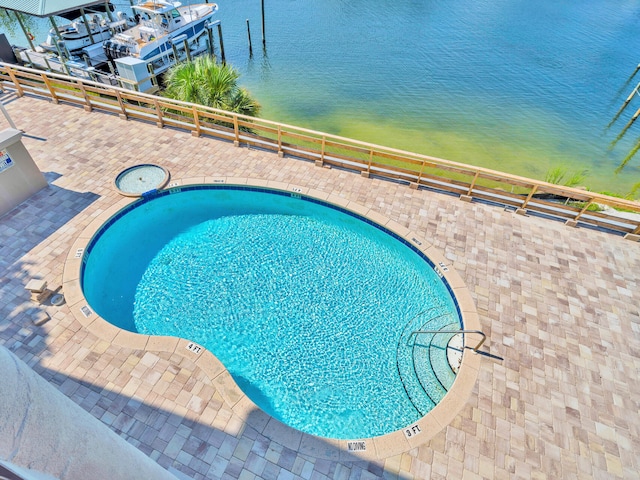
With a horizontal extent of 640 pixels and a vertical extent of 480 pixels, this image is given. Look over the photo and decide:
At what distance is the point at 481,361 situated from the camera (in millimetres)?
7949

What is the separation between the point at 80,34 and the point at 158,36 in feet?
15.4

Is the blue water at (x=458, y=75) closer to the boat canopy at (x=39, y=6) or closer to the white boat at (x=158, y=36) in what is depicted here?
the white boat at (x=158, y=36)

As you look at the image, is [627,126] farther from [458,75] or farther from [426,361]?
[426,361]

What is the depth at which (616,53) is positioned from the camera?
32375 millimetres

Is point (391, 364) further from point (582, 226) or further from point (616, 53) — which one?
point (616, 53)

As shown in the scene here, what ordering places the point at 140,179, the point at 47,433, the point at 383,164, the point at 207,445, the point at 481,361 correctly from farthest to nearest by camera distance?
the point at 383,164
the point at 140,179
the point at 481,361
the point at 207,445
the point at 47,433

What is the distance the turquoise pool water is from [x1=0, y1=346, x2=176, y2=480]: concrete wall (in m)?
5.96

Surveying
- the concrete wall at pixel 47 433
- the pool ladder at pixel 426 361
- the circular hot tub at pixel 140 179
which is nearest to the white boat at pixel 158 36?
the circular hot tub at pixel 140 179

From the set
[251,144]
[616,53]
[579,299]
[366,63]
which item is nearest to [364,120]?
[366,63]

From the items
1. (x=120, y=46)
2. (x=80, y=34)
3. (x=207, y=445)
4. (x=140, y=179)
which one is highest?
(x=140, y=179)

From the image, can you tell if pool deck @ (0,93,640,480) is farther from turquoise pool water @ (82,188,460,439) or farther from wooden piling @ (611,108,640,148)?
wooden piling @ (611,108,640,148)

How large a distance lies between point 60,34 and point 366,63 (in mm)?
20656

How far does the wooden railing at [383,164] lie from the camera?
10.6m

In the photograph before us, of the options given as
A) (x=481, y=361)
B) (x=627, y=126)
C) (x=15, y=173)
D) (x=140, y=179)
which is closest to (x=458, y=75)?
(x=627, y=126)
